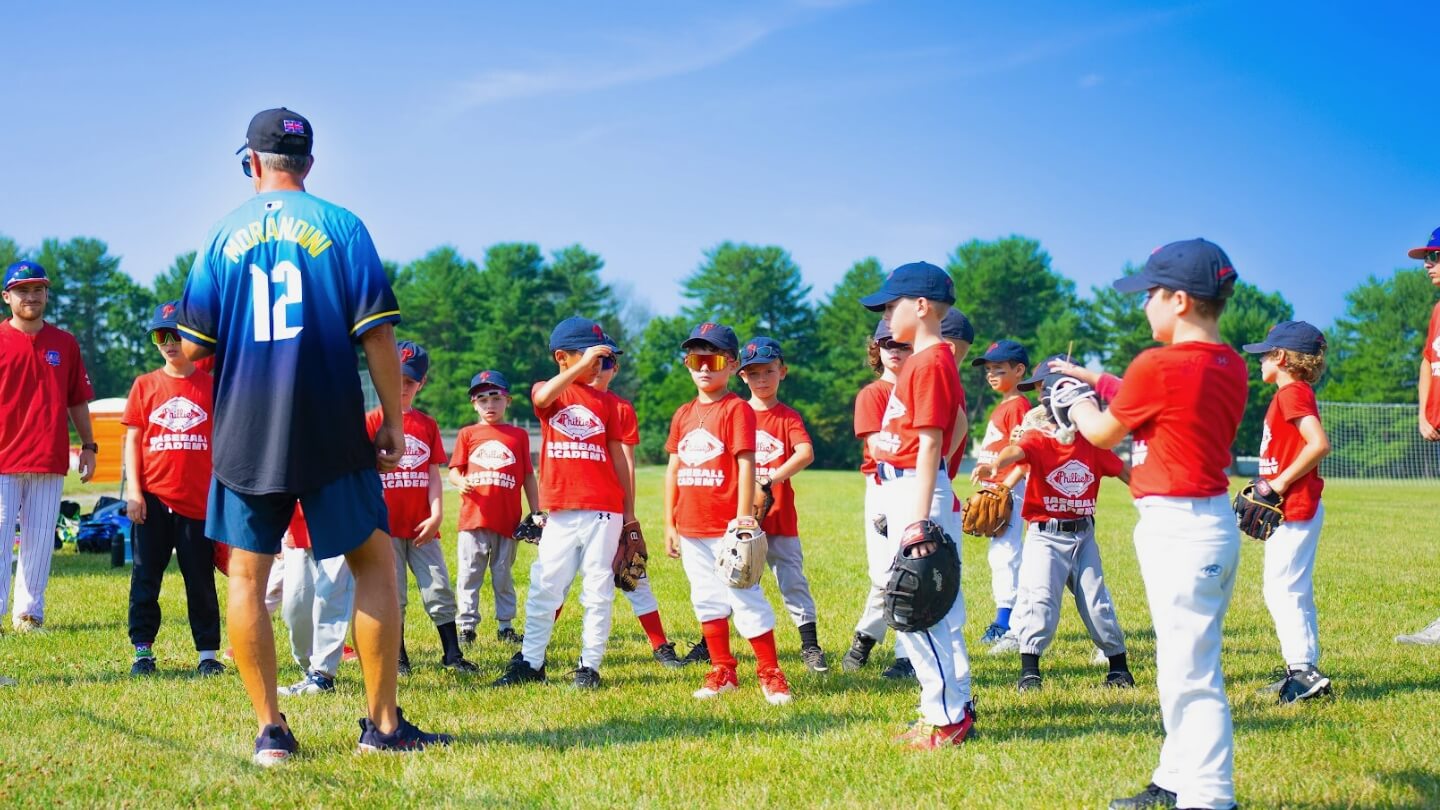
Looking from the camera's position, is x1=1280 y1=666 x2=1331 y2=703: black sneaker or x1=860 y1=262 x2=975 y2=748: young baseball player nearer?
x1=860 y1=262 x2=975 y2=748: young baseball player

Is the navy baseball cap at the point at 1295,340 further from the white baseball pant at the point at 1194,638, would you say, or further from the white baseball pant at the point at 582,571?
the white baseball pant at the point at 582,571

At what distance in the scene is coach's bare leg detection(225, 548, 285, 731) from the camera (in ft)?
14.8

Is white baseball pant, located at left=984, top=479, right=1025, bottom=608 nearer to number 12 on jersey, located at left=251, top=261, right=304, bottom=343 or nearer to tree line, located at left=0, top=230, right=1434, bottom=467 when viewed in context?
number 12 on jersey, located at left=251, top=261, right=304, bottom=343

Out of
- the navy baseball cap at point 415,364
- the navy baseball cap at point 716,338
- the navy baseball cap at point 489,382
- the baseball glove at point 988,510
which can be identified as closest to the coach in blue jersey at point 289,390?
the navy baseball cap at point 716,338

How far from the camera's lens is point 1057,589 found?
6445mm

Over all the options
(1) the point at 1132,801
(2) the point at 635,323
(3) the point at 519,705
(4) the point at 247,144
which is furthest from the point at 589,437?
(2) the point at 635,323

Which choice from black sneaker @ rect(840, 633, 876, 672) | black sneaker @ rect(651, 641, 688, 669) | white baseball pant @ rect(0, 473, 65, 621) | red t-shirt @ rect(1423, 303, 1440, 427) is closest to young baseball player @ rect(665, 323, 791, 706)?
black sneaker @ rect(840, 633, 876, 672)

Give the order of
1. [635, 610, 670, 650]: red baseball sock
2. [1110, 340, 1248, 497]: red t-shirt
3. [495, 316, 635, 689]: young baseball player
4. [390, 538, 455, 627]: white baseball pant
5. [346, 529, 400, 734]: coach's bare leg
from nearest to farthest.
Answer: [1110, 340, 1248, 497]: red t-shirt < [346, 529, 400, 734]: coach's bare leg < [495, 316, 635, 689]: young baseball player < [390, 538, 455, 627]: white baseball pant < [635, 610, 670, 650]: red baseball sock

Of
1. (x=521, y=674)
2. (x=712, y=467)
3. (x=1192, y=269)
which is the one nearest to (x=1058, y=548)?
(x=712, y=467)

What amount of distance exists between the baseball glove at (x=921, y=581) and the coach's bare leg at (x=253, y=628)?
2559mm

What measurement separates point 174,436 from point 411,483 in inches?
56.5

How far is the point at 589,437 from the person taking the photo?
6.40 meters

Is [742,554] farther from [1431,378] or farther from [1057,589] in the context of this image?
[1431,378]

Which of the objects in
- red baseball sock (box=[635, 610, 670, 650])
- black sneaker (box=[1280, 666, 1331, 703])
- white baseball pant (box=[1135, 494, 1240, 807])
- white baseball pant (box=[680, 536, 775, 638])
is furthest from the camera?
red baseball sock (box=[635, 610, 670, 650])
